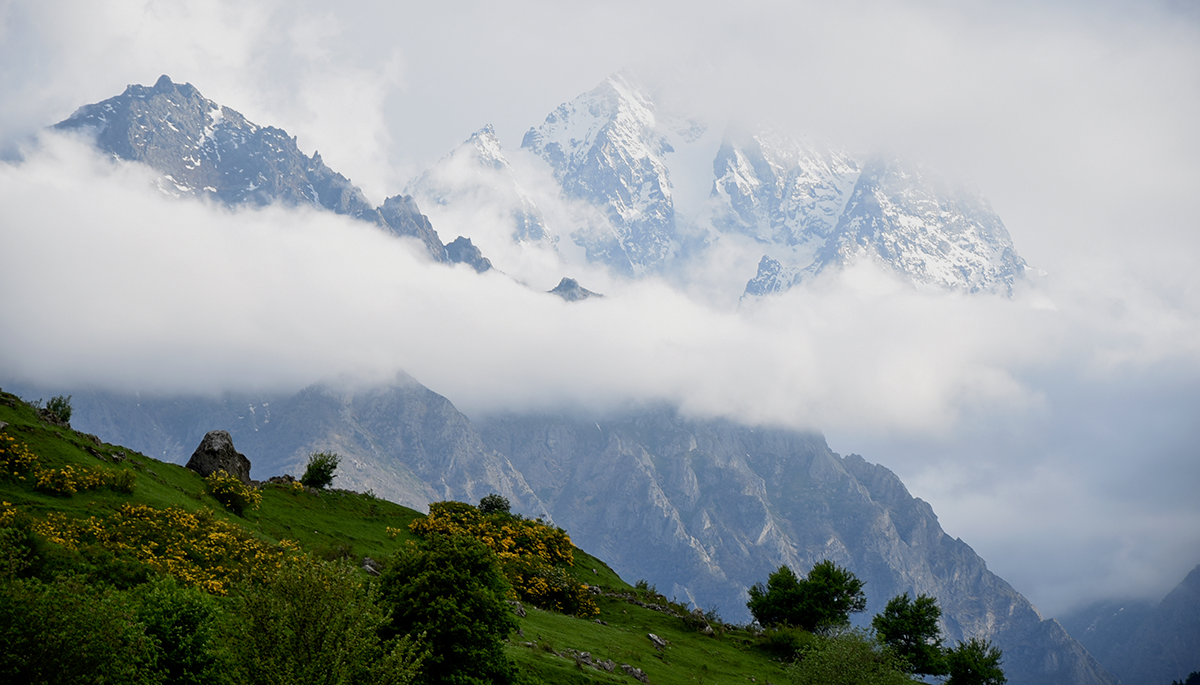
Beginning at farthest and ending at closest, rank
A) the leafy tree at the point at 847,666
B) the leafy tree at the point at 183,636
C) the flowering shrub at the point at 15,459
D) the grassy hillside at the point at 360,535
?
1. the leafy tree at the point at 847,666
2. the grassy hillside at the point at 360,535
3. the flowering shrub at the point at 15,459
4. the leafy tree at the point at 183,636

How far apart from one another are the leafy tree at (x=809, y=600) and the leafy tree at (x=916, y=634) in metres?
4.37

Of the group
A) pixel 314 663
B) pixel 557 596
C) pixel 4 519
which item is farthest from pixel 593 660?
pixel 4 519

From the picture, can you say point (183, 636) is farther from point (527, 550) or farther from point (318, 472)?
point (318, 472)

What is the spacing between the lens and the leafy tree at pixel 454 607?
35.7m

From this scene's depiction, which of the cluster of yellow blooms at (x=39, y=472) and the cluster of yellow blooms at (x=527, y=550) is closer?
the cluster of yellow blooms at (x=39, y=472)

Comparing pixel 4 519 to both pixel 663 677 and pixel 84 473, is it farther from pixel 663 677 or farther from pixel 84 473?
pixel 663 677

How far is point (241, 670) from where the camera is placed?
27.4m

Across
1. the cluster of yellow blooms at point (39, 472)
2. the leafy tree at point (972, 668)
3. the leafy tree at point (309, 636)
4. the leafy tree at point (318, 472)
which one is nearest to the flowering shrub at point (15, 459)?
the cluster of yellow blooms at point (39, 472)

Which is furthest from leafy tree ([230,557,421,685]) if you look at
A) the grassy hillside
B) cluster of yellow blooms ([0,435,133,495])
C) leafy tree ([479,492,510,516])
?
leafy tree ([479,492,510,516])

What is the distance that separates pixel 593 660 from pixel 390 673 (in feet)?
73.4

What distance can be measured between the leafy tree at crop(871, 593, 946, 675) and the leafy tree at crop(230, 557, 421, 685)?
220 feet

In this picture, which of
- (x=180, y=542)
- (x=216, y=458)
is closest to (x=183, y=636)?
(x=180, y=542)

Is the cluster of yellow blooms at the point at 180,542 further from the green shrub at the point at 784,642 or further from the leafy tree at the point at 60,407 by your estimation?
the green shrub at the point at 784,642

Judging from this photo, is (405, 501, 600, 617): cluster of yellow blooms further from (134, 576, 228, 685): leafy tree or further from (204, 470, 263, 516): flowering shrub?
(134, 576, 228, 685): leafy tree
